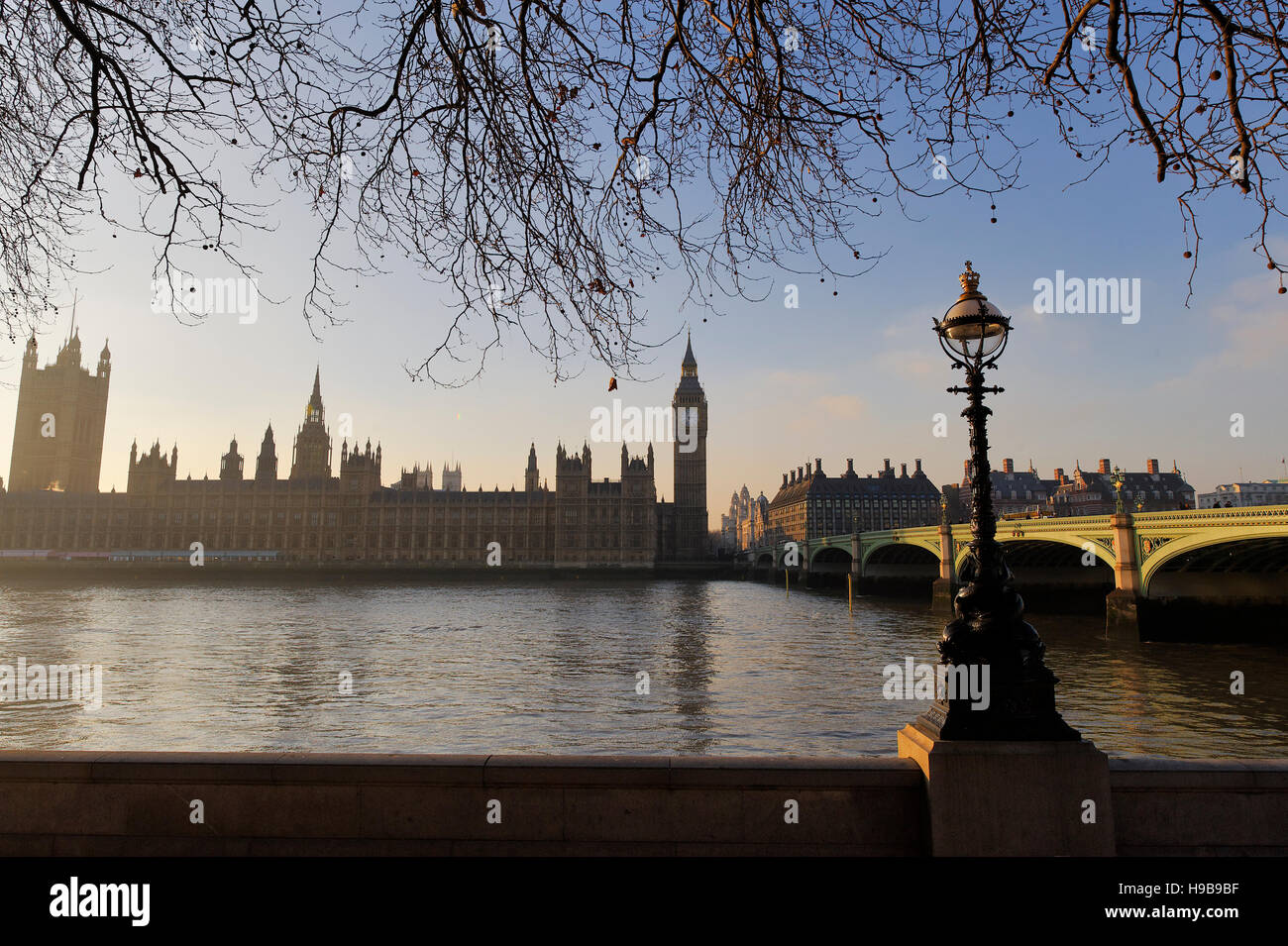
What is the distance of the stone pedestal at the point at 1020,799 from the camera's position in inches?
144

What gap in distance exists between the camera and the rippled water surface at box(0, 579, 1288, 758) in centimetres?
1232

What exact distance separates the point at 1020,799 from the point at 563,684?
1460 centimetres

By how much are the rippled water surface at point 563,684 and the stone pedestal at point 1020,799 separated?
7.96 m

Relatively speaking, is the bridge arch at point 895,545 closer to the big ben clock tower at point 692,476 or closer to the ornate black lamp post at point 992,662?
the ornate black lamp post at point 992,662

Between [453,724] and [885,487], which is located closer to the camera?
[453,724]

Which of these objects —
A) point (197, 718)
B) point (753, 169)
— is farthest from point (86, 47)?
point (197, 718)

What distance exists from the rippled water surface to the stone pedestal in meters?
7.96

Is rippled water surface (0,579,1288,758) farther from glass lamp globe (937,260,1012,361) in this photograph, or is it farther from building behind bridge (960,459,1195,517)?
building behind bridge (960,459,1195,517)

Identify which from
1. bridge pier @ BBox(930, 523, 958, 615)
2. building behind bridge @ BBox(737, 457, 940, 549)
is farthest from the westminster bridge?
building behind bridge @ BBox(737, 457, 940, 549)
